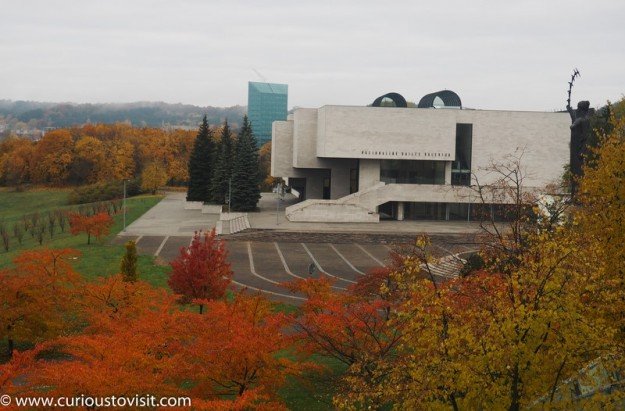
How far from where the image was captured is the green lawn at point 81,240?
33656 mm

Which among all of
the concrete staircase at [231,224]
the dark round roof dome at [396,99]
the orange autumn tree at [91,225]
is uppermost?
the dark round roof dome at [396,99]

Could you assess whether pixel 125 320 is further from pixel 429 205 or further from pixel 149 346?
pixel 429 205

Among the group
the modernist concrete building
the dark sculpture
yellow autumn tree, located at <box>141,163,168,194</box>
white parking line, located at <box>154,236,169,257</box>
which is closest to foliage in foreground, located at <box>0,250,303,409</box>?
the dark sculpture

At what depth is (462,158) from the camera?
6091 centimetres

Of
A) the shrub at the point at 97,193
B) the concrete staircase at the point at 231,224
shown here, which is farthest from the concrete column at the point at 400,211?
the shrub at the point at 97,193

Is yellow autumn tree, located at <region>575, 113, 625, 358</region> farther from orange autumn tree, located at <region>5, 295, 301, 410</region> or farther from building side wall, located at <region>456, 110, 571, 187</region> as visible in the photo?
building side wall, located at <region>456, 110, 571, 187</region>

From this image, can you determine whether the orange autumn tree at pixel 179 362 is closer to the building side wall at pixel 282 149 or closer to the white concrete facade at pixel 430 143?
the white concrete facade at pixel 430 143

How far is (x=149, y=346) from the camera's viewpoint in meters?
13.5

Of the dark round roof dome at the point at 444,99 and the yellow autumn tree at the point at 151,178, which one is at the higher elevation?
the dark round roof dome at the point at 444,99

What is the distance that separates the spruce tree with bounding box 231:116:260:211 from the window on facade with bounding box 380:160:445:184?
12.5 metres

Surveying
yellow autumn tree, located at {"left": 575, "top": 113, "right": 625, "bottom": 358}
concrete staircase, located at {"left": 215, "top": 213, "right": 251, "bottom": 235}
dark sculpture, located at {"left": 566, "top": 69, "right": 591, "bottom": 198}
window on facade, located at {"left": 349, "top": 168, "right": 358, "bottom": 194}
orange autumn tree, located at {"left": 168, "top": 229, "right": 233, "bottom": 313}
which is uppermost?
dark sculpture, located at {"left": 566, "top": 69, "right": 591, "bottom": 198}

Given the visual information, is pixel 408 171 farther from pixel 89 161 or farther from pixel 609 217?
pixel 89 161

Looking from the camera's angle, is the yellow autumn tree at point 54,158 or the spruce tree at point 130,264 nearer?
the spruce tree at point 130,264

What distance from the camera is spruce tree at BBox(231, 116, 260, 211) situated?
60375 mm
